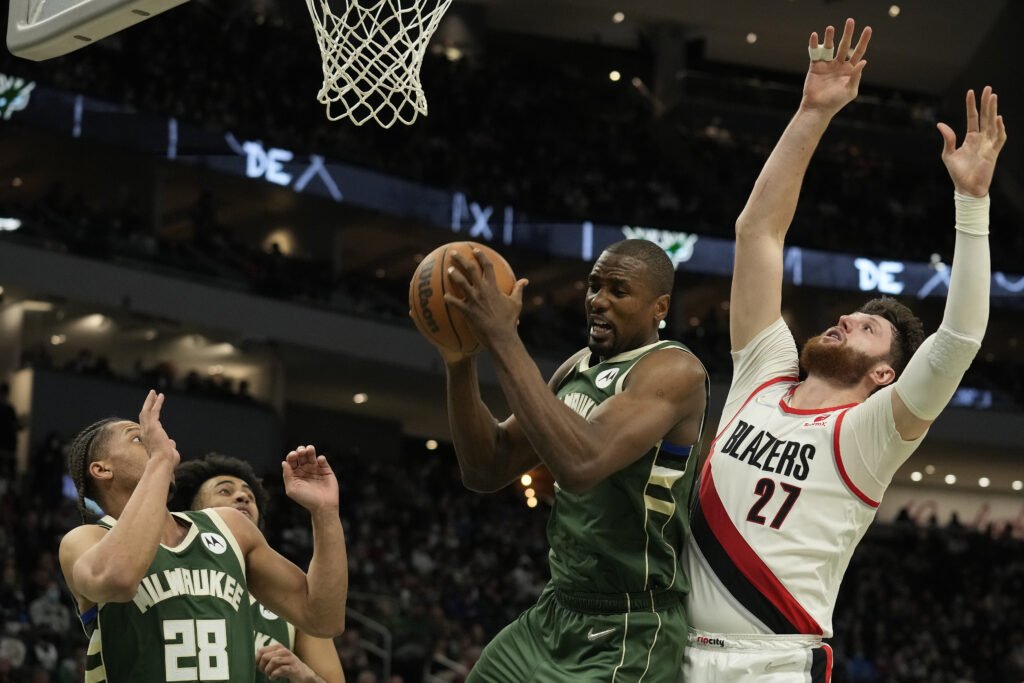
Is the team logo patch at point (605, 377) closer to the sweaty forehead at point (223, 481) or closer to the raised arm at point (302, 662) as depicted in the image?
the raised arm at point (302, 662)

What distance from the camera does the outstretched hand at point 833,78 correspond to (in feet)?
14.8

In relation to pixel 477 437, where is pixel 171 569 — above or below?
below

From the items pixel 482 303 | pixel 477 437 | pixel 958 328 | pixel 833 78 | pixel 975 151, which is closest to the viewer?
pixel 482 303

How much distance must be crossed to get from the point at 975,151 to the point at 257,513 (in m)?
3.22

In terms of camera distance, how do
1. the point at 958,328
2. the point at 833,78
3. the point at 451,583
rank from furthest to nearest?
1. the point at 451,583
2. the point at 833,78
3. the point at 958,328

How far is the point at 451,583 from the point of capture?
19.2 meters

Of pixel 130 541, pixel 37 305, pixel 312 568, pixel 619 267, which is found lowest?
pixel 312 568

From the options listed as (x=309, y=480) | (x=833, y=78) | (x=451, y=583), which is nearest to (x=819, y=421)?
(x=833, y=78)

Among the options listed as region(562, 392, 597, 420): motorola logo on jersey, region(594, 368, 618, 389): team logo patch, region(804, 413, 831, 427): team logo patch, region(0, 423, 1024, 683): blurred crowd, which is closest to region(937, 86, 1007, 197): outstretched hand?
region(804, 413, 831, 427): team logo patch

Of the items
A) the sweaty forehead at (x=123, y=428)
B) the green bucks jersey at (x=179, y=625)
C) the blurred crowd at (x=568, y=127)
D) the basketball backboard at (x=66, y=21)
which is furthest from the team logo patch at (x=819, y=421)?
the blurred crowd at (x=568, y=127)

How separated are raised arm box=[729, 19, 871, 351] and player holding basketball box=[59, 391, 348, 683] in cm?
151

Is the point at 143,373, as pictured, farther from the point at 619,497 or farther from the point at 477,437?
the point at 619,497

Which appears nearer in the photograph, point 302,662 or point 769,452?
point 769,452

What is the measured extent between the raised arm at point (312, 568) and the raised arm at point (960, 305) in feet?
5.98
